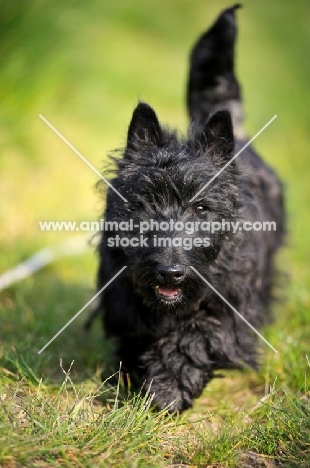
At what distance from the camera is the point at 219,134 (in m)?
3.24

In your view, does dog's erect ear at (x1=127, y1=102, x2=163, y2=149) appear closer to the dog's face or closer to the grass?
the dog's face

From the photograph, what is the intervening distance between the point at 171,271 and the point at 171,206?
394 mm

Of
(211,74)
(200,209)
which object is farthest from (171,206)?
(211,74)

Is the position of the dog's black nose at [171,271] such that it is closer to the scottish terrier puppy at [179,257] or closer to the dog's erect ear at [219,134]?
the scottish terrier puppy at [179,257]

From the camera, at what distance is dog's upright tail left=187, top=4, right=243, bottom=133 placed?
439 centimetres

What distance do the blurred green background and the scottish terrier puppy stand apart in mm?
427

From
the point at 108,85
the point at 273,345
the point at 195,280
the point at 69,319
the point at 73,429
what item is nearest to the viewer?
the point at 73,429

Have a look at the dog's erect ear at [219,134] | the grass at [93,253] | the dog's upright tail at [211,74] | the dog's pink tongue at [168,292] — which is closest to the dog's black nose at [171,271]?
the dog's pink tongue at [168,292]

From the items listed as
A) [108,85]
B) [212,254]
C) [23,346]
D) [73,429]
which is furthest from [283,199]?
[108,85]

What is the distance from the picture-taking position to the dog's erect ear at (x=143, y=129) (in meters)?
3.22

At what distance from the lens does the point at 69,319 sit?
4281 mm

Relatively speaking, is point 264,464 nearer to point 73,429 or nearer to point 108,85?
point 73,429

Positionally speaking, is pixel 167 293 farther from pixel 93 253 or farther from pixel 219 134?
pixel 93 253

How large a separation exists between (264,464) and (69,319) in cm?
206
